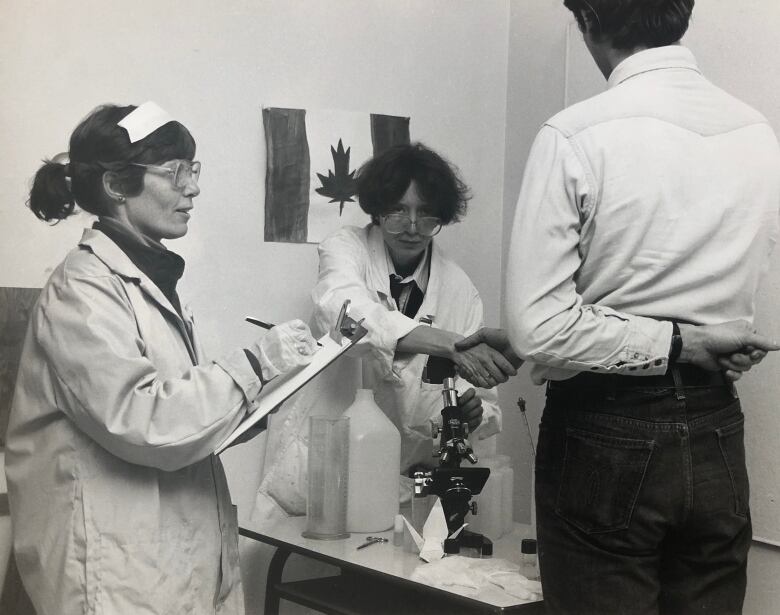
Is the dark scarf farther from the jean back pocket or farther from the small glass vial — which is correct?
the jean back pocket

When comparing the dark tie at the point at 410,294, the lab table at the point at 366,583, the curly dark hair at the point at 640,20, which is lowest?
the lab table at the point at 366,583

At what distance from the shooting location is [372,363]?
2.15 m

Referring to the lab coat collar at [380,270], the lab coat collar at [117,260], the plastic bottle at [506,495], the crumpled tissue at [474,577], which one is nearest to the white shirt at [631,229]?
the crumpled tissue at [474,577]

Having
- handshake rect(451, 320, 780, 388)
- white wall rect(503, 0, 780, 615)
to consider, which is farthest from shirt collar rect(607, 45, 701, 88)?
white wall rect(503, 0, 780, 615)

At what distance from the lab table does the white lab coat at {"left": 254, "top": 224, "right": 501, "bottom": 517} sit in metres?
0.15

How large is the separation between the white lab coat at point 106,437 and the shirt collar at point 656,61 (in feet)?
2.51

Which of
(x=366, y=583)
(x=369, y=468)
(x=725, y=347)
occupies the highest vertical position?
(x=725, y=347)

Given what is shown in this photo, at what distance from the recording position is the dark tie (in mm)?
2316

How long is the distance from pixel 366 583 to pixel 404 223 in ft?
2.94

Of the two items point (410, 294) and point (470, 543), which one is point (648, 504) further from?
point (410, 294)

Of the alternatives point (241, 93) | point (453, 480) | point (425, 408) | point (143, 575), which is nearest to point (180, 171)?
point (241, 93)

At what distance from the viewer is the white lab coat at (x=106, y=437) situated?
1339mm

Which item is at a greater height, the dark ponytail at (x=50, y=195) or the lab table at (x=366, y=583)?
the dark ponytail at (x=50, y=195)

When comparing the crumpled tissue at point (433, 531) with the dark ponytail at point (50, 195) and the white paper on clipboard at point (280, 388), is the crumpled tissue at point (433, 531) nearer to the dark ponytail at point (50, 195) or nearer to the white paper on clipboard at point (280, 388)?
the white paper on clipboard at point (280, 388)
